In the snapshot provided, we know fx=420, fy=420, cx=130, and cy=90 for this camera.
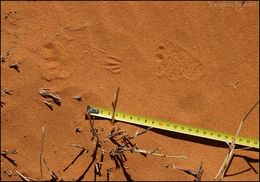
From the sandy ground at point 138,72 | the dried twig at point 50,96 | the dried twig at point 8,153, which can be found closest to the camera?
the sandy ground at point 138,72

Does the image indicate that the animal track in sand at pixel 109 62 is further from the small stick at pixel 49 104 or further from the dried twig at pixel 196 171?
the dried twig at pixel 196 171

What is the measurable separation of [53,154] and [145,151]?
Result: 0.90 m

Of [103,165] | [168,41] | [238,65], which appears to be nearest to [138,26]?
[168,41]

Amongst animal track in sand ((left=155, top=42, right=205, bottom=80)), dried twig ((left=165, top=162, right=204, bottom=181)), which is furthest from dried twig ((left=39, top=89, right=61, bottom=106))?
dried twig ((left=165, top=162, right=204, bottom=181))

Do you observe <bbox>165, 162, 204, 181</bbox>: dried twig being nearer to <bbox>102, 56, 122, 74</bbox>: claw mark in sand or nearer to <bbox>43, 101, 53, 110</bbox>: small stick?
<bbox>102, 56, 122, 74</bbox>: claw mark in sand

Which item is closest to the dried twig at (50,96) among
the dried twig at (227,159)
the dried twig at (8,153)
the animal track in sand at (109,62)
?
the animal track in sand at (109,62)

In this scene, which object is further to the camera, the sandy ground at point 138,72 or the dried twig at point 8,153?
the dried twig at point 8,153

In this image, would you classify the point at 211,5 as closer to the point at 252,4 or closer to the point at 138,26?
the point at 252,4

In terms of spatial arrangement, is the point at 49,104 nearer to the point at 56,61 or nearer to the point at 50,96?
the point at 50,96

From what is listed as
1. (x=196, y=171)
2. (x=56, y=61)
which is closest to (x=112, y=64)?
(x=56, y=61)

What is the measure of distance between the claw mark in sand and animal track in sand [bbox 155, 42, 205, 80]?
360 millimetres

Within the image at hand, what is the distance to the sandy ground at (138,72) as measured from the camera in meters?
3.89

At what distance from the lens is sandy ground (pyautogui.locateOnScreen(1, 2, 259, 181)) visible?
153 inches

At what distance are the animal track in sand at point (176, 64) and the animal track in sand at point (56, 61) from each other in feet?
2.73
